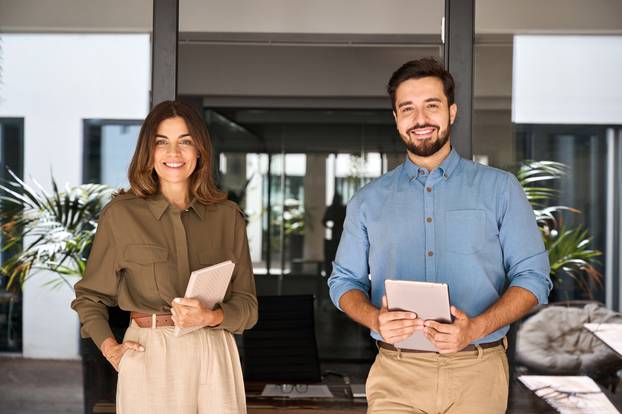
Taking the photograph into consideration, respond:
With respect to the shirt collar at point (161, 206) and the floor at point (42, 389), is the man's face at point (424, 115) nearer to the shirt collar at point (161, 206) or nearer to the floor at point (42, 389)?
the shirt collar at point (161, 206)

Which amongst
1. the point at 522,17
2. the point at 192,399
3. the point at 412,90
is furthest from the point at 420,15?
the point at 192,399

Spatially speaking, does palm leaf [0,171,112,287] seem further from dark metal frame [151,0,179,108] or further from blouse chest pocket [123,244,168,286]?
blouse chest pocket [123,244,168,286]

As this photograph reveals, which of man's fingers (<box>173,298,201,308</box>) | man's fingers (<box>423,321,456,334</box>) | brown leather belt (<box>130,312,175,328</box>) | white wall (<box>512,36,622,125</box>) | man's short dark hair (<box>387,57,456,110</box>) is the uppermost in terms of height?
white wall (<box>512,36,622,125</box>)

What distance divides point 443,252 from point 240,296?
617 mm

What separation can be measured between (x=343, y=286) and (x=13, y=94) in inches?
131

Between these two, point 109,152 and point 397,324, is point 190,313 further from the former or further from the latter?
point 109,152

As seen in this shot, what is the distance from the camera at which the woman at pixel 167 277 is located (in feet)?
7.36

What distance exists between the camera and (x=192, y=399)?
2.25 meters

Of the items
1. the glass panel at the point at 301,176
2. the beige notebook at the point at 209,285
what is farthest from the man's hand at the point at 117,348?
the glass panel at the point at 301,176

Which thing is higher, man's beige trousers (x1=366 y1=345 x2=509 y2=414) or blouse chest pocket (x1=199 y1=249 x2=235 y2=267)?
blouse chest pocket (x1=199 y1=249 x2=235 y2=267)

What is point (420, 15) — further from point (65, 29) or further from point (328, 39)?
point (65, 29)

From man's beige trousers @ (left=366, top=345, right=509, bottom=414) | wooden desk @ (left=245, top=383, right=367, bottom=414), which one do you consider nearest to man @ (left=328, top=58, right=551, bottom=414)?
man's beige trousers @ (left=366, top=345, right=509, bottom=414)

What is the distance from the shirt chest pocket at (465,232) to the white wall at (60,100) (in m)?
3.16

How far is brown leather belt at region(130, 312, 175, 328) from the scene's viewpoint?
2.28 meters
